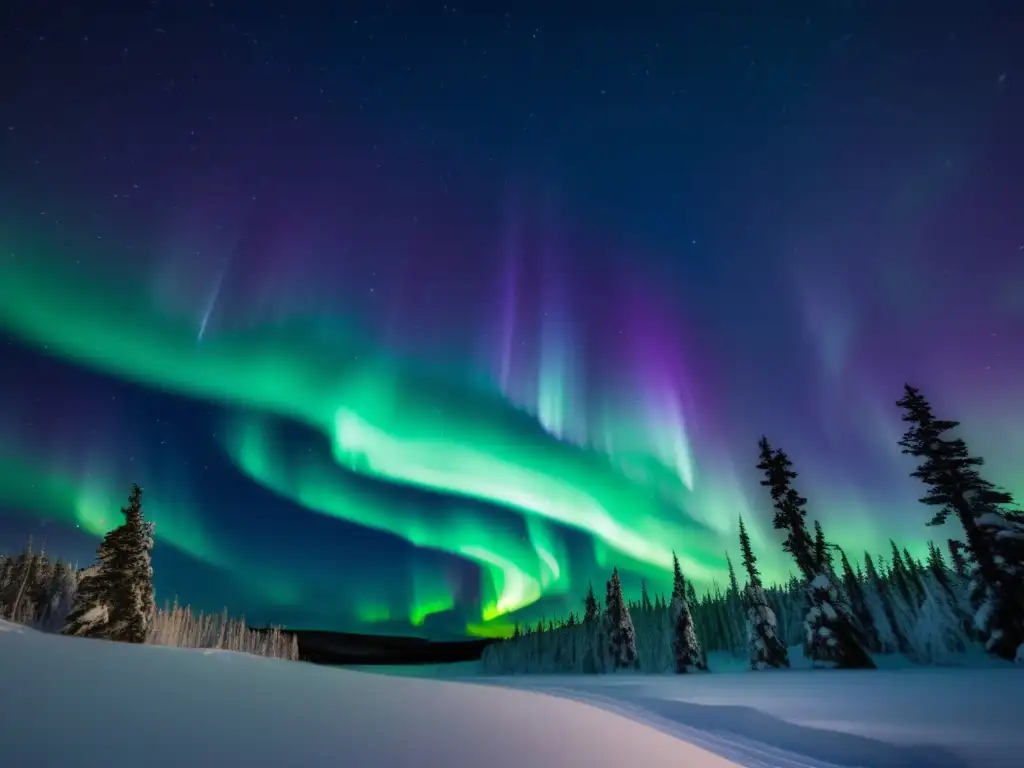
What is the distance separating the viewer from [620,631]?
7281cm

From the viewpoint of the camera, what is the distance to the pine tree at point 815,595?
33.4 meters

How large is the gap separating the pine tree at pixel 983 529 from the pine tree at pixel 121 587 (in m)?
51.1

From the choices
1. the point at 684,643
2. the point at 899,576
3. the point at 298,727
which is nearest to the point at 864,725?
the point at 298,727

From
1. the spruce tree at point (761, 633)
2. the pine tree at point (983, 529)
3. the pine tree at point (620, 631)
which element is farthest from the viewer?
the pine tree at point (620, 631)

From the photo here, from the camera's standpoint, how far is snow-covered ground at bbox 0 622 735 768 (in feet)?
7.65

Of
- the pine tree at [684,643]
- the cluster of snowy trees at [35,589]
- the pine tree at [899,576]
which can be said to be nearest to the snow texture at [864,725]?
the pine tree at [684,643]

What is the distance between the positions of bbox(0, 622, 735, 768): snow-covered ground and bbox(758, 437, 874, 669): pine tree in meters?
36.1

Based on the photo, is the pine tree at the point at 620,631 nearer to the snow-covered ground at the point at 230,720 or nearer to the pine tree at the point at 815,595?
the pine tree at the point at 815,595

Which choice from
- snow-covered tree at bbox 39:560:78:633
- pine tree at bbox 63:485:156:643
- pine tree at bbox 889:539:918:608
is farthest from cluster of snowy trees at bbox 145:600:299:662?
pine tree at bbox 889:539:918:608

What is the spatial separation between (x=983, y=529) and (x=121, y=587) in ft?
179

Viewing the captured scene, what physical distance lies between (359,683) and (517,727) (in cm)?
173

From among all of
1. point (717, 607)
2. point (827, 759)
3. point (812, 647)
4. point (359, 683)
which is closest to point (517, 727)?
point (359, 683)

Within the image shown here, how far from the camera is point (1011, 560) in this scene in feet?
86.6

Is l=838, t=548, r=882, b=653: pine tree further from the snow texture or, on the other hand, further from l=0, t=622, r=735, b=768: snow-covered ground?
l=0, t=622, r=735, b=768: snow-covered ground
